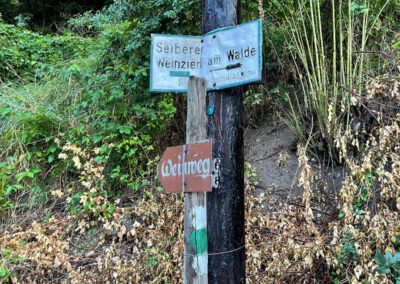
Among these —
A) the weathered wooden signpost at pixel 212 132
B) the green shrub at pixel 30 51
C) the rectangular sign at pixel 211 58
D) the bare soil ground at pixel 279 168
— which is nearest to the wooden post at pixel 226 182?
the weathered wooden signpost at pixel 212 132

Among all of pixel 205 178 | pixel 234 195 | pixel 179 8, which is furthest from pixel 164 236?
pixel 179 8

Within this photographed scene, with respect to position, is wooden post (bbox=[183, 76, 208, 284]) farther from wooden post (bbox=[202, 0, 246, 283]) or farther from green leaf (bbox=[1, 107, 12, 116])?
green leaf (bbox=[1, 107, 12, 116])

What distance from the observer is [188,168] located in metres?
2.41

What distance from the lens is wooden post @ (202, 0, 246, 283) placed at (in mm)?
2535

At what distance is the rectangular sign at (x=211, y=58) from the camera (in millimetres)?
2537

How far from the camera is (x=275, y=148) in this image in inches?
228

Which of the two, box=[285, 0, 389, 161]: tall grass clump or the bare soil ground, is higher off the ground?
box=[285, 0, 389, 161]: tall grass clump

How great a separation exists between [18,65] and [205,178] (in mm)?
6946

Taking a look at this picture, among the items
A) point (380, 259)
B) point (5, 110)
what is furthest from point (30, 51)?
point (380, 259)

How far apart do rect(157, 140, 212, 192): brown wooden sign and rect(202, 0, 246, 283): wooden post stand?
0.84ft

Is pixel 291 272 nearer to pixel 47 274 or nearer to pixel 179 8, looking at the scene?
pixel 47 274

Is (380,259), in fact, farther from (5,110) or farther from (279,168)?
(5,110)

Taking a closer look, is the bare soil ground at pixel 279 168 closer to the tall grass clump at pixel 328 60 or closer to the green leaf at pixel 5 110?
the tall grass clump at pixel 328 60

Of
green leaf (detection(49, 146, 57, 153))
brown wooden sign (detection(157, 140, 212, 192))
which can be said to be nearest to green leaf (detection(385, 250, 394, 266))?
brown wooden sign (detection(157, 140, 212, 192))
